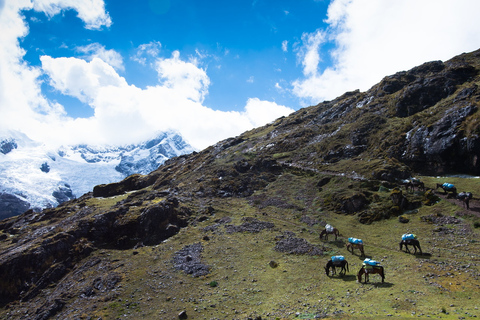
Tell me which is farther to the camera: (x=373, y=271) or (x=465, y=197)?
(x=465, y=197)

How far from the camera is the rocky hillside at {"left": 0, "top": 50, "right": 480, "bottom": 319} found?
25922 millimetres

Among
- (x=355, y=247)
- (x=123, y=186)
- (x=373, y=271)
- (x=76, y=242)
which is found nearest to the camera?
(x=373, y=271)

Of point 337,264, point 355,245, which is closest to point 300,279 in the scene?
point 337,264

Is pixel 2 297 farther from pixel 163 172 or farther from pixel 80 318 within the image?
pixel 163 172

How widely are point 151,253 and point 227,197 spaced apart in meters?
30.6

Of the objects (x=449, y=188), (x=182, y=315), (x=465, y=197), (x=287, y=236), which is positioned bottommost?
(x=182, y=315)

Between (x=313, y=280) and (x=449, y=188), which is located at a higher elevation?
(x=449, y=188)

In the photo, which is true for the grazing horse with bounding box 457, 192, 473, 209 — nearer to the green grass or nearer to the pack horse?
the green grass

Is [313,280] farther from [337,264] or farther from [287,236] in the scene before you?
[287,236]

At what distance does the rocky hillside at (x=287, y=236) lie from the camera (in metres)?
25.9

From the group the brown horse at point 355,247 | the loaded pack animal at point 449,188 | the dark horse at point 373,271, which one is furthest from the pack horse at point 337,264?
the loaded pack animal at point 449,188

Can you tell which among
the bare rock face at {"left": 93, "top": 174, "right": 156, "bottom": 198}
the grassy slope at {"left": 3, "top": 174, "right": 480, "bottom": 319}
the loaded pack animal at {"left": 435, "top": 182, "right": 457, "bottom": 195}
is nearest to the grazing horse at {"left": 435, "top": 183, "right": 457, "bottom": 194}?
the loaded pack animal at {"left": 435, "top": 182, "right": 457, "bottom": 195}

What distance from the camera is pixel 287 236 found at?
4441 cm

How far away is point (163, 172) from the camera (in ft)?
382
